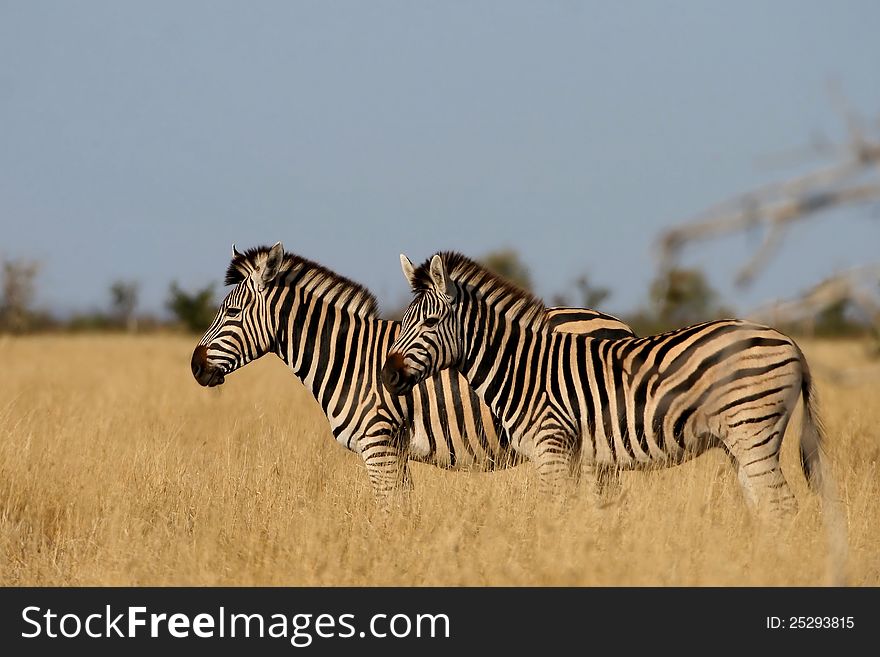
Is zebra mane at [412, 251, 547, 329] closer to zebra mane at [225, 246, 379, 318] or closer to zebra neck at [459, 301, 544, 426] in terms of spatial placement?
zebra neck at [459, 301, 544, 426]

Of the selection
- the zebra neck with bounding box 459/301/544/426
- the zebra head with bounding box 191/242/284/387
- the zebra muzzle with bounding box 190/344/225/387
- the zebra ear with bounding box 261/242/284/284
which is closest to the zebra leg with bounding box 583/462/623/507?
the zebra neck with bounding box 459/301/544/426

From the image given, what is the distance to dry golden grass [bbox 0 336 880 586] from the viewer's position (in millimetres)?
5836

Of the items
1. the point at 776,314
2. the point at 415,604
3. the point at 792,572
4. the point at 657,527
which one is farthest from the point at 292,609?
the point at 776,314

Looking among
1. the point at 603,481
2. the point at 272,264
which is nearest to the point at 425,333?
the point at 272,264

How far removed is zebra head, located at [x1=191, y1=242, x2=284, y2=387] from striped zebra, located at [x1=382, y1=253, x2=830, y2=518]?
1308 millimetres

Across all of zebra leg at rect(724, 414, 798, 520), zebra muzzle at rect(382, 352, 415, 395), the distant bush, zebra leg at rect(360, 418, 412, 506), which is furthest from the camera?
the distant bush

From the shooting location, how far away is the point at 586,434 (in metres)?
7.30

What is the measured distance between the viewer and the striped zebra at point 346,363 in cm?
787

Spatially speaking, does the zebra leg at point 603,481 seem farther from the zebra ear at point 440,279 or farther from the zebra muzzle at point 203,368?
the zebra muzzle at point 203,368

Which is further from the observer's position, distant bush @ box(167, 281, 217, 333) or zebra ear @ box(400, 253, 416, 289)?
distant bush @ box(167, 281, 217, 333)

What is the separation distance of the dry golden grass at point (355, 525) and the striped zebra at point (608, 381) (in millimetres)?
325

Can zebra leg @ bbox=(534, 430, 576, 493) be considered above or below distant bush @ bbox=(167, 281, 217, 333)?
below

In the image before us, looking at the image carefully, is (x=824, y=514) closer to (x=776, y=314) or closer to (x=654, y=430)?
(x=654, y=430)

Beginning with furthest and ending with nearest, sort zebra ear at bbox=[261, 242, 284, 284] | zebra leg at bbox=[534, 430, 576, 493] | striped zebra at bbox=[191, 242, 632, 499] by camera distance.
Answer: zebra ear at bbox=[261, 242, 284, 284] → striped zebra at bbox=[191, 242, 632, 499] → zebra leg at bbox=[534, 430, 576, 493]
